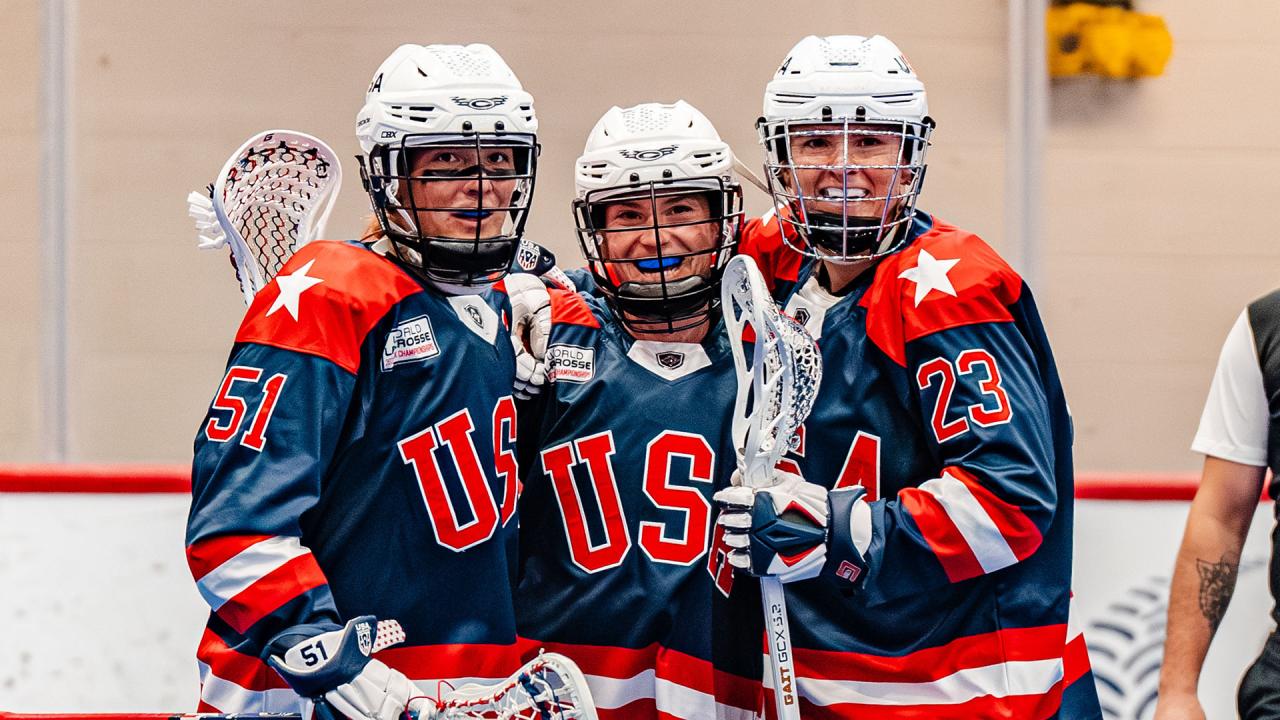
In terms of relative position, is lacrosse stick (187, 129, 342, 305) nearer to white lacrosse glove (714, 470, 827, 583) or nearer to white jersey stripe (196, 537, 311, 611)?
white jersey stripe (196, 537, 311, 611)

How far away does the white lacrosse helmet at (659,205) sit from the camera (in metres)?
2.02

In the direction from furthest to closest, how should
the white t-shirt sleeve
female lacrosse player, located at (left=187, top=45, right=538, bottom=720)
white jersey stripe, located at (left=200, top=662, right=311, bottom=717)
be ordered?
1. the white t-shirt sleeve
2. white jersey stripe, located at (left=200, top=662, right=311, bottom=717)
3. female lacrosse player, located at (left=187, top=45, right=538, bottom=720)

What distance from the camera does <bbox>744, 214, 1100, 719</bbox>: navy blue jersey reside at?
189 cm

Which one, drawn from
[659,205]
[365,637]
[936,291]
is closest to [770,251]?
[659,205]

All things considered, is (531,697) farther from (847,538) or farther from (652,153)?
(652,153)

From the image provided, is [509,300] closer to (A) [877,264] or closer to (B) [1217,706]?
(A) [877,264]

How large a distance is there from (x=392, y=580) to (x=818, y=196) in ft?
2.59

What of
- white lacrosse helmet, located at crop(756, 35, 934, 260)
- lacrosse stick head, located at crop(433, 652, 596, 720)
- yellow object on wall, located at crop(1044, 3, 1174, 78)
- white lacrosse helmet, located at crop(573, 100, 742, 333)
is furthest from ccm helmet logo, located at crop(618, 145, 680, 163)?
yellow object on wall, located at crop(1044, 3, 1174, 78)

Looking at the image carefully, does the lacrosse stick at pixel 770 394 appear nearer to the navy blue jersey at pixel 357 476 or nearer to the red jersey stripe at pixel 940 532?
the red jersey stripe at pixel 940 532

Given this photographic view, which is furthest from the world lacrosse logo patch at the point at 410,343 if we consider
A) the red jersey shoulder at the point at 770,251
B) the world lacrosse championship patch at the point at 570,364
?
the red jersey shoulder at the point at 770,251

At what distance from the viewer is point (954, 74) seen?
3914mm

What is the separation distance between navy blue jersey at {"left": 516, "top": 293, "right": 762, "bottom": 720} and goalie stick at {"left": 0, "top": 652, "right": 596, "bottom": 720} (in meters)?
0.26

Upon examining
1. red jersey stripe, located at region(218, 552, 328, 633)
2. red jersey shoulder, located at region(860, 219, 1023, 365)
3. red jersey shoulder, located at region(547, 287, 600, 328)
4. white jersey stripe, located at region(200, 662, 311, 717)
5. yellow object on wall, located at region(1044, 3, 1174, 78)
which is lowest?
white jersey stripe, located at region(200, 662, 311, 717)

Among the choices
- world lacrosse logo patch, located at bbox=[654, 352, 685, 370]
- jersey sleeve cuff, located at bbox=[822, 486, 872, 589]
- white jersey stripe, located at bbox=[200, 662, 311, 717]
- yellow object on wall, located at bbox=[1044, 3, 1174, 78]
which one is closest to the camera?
jersey sleeve cuff, located at bbox=[822, 486, 872, 589]
